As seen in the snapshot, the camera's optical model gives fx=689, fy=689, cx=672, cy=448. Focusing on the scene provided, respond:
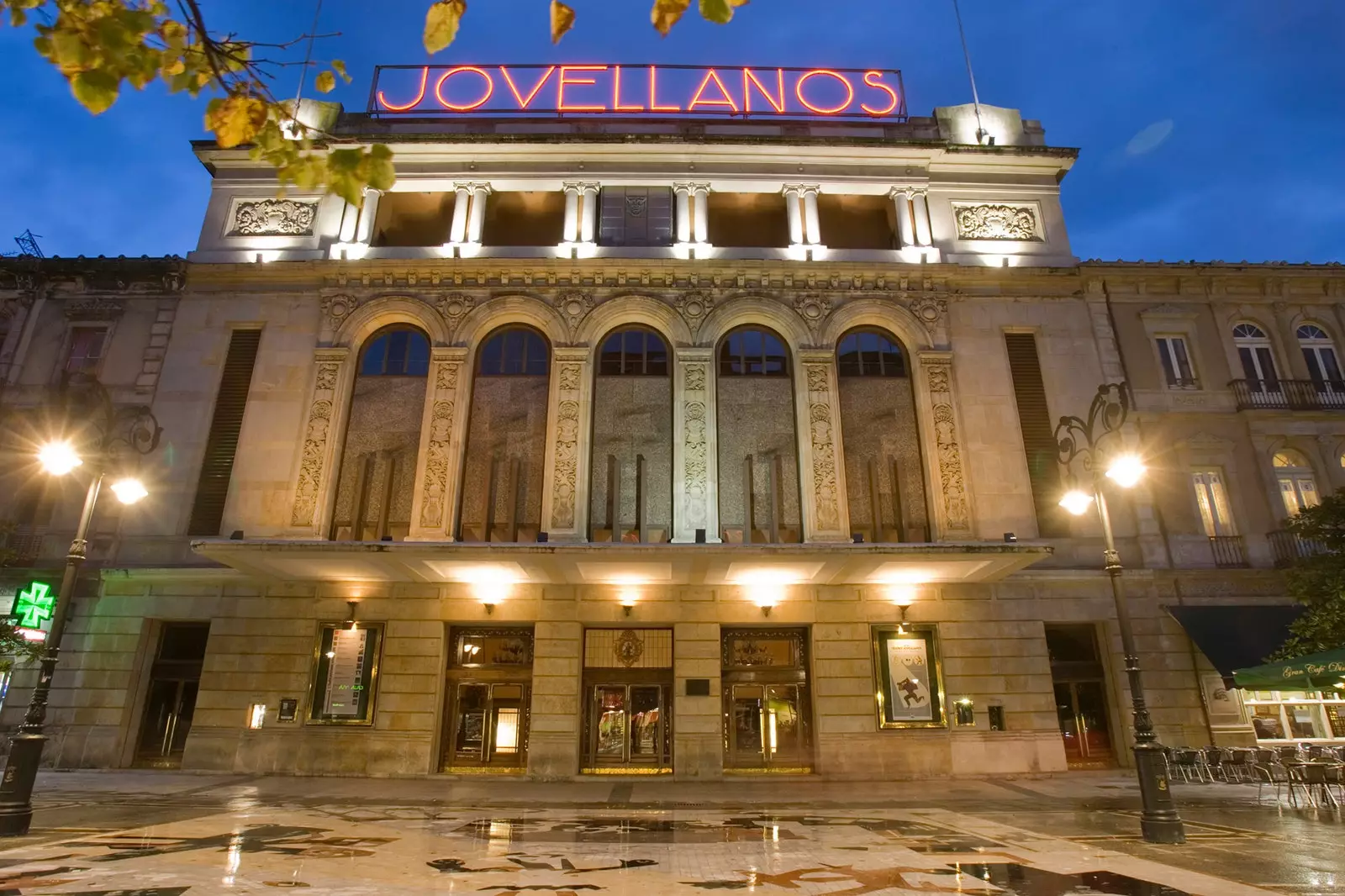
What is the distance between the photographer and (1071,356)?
74.2 feet

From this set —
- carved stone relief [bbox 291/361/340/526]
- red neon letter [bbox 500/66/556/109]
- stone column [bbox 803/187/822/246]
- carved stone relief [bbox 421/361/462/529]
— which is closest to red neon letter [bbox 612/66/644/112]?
red neon letter [bbox 500/66/556/109]

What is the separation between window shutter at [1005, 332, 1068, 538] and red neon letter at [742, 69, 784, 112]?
1244 cm

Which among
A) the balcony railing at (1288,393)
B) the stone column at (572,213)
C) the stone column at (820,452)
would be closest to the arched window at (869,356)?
the stone column at (820,452)

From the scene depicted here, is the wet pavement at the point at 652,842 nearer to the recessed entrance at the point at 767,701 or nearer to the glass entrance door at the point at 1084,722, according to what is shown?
the recessed entrance at the point at 767,701

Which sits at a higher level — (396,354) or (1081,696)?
(396,354)

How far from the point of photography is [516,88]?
26.6 m

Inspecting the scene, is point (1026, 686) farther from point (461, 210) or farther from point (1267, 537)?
point (461, 210)

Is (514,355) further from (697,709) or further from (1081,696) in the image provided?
(1081,696)

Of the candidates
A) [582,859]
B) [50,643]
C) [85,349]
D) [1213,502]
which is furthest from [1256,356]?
[85,349]

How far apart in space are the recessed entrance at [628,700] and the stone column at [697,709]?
17.7 inches

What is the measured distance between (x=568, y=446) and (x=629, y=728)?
8.26 metres

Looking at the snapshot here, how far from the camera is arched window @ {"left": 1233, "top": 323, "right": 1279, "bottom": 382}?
2247cm

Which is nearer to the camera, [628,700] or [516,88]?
[628,700]

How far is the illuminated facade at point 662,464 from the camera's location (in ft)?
61.9
